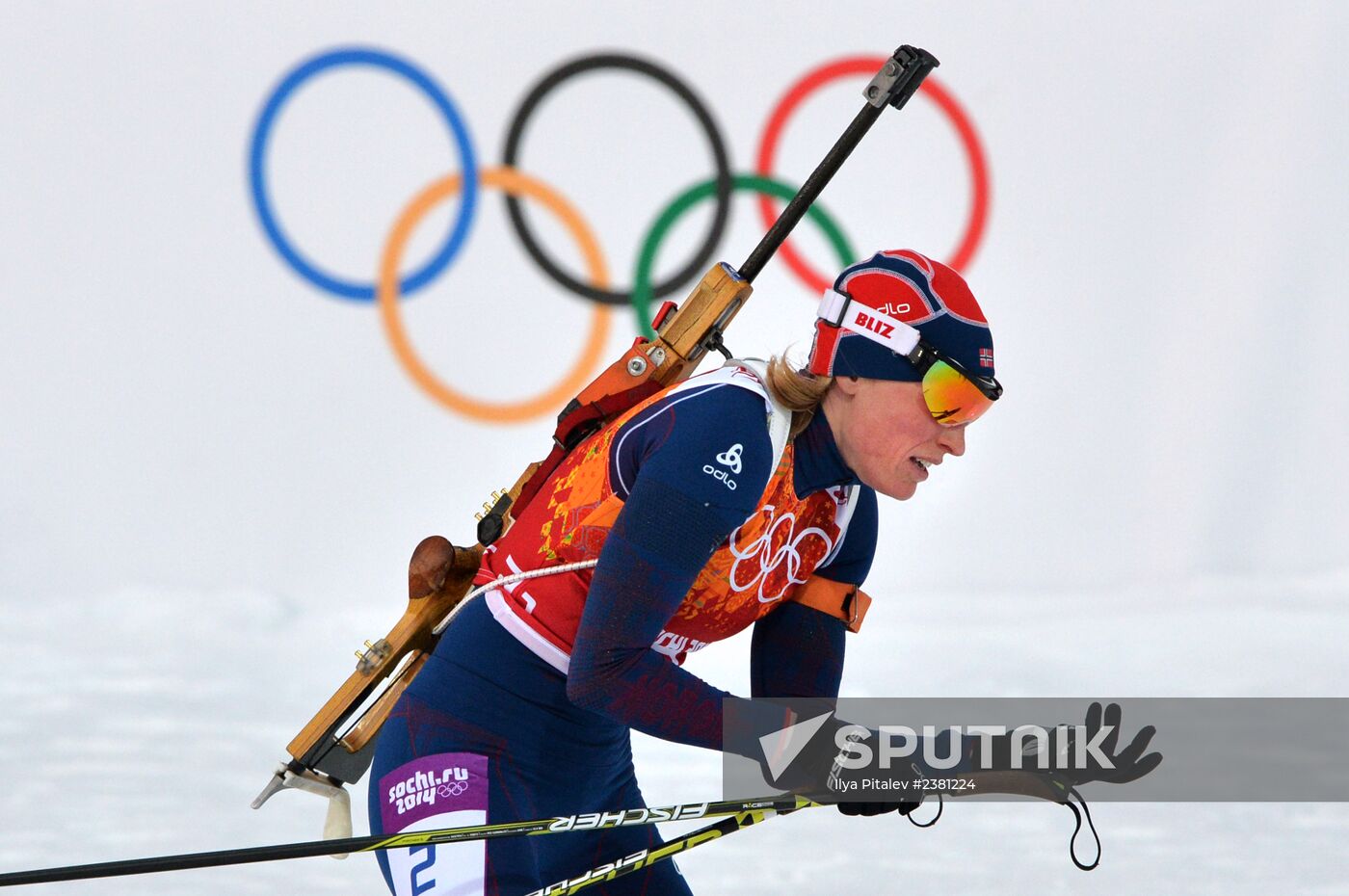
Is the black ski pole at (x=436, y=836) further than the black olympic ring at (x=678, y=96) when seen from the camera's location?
No

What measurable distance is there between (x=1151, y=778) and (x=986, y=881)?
2.90ft

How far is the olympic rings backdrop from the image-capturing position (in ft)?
16.0

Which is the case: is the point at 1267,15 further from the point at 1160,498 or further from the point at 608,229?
the point at 608,229

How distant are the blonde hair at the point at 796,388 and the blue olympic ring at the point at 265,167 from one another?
10.1ft

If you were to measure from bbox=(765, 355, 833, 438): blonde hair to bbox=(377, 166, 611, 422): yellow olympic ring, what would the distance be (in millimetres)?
2945

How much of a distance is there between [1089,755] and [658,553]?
2.00ft

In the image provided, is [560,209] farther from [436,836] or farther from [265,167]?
[436,836]

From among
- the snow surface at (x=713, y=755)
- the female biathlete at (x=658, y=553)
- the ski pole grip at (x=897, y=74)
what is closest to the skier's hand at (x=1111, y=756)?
the female biathlete at (x=658, y=553)

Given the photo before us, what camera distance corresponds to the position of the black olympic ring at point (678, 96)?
16.1ft

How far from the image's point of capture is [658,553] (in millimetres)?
1755

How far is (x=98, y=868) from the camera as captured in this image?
201cm

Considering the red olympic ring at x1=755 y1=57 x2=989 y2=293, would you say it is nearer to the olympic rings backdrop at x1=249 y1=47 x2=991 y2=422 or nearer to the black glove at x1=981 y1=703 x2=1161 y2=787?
the olympic rings backdrop at x1=249 y1=47 x2=991 y2=422

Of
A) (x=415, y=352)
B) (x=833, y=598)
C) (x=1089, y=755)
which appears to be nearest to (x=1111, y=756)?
(x=1089, y=755)
